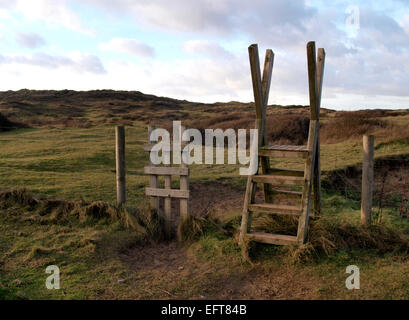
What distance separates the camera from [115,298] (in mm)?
4891

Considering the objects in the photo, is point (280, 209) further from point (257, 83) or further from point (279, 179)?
point (257, 83)

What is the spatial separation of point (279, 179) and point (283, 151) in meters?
0.46

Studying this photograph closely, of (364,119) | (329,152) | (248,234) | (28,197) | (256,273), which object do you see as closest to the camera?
(256,273)

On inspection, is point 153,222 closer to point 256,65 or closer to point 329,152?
point 256,65

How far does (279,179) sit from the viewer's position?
241 inches

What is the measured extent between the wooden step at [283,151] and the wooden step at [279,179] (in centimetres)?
35

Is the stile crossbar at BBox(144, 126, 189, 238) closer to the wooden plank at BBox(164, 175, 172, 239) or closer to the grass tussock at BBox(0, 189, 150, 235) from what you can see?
the wooden plank at BBox(164, 175, 172, 239)

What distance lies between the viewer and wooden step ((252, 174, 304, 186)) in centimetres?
604

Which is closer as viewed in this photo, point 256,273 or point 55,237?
point 256,273

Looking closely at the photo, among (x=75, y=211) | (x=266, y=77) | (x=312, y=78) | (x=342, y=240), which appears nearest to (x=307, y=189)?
(x=342, y=240)

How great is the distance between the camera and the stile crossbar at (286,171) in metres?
5.82
